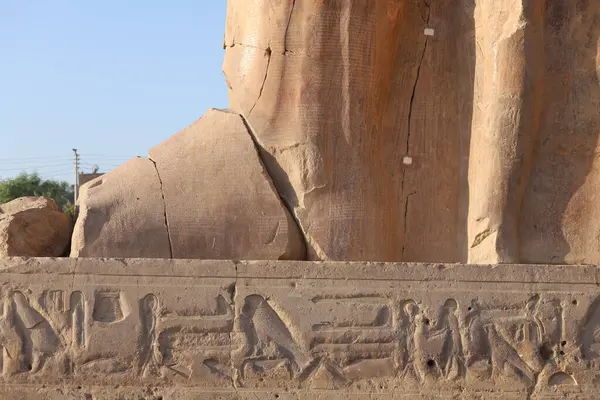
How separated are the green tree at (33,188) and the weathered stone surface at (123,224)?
57.8 feet

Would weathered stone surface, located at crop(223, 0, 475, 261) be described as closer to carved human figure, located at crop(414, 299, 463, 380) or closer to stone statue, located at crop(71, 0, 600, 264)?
stone statue, located at crop(71, 0, 600, 264)

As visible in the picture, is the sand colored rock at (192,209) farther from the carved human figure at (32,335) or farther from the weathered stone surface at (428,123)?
the carved human figure at (32,335)

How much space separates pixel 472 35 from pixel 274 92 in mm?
808

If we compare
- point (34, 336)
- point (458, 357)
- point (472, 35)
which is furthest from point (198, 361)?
point (472, 35)

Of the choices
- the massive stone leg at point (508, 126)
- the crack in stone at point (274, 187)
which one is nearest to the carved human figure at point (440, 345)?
the massive stone leg at point (508, 126)

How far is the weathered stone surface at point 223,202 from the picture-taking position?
11.8 feet

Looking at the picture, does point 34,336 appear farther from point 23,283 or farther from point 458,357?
point 458,357

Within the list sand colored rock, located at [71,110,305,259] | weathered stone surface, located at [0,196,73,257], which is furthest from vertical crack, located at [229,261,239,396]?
weathered stone surface, located at [0,196,73,257]

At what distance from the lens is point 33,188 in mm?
23922

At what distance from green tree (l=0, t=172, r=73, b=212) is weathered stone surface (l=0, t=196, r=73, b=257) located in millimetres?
17441

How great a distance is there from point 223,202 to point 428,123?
868 millimetres

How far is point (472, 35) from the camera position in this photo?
154 inches

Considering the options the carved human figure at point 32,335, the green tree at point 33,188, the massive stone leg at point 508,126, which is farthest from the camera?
the green tree at point 33,188

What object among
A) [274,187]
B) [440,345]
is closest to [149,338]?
[274,187]
